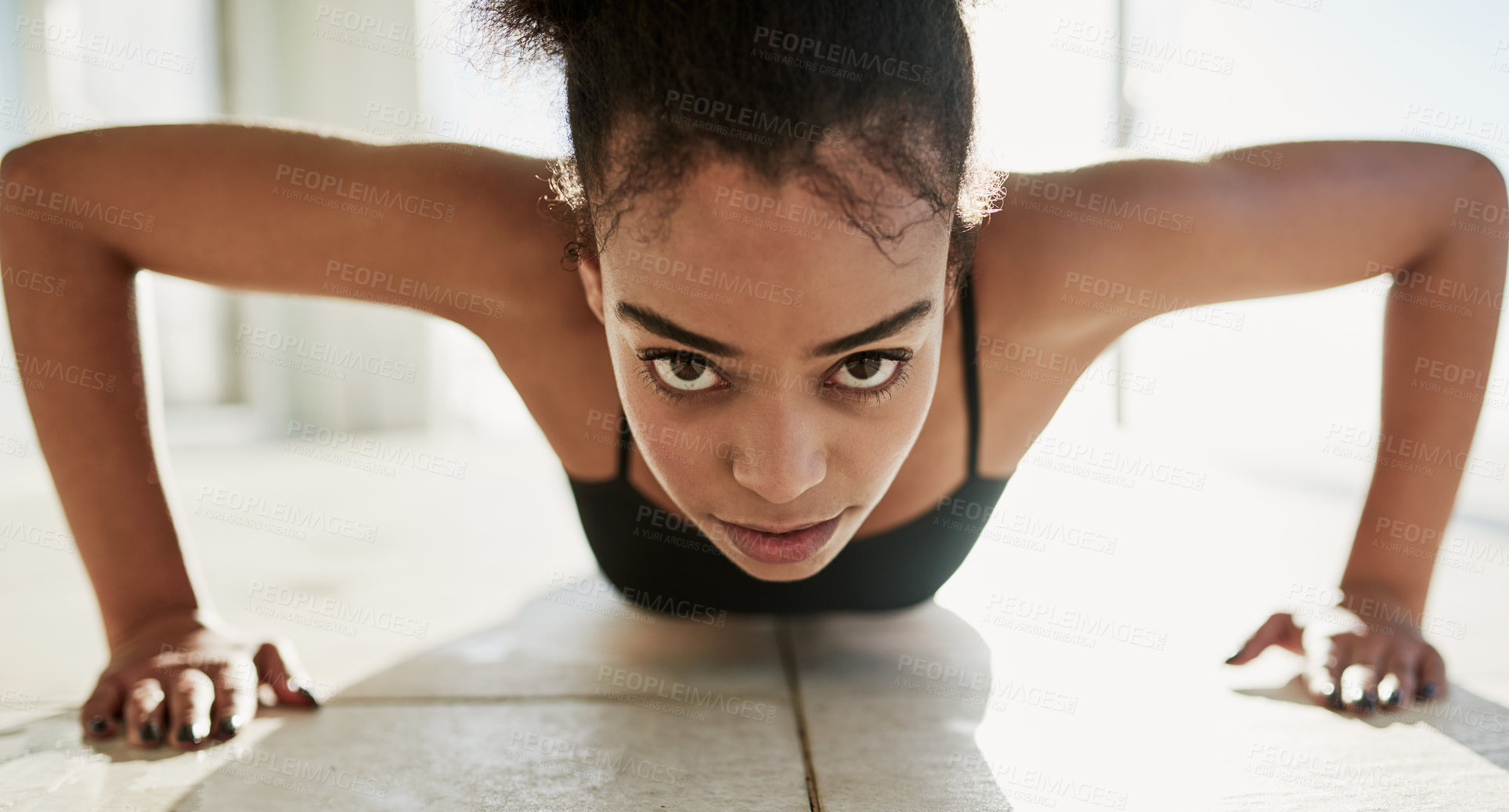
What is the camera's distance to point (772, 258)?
2.05ft

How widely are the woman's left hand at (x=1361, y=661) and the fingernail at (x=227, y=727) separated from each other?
3.13ft

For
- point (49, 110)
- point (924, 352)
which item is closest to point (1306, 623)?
point (924, 352)

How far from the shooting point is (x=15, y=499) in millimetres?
2150

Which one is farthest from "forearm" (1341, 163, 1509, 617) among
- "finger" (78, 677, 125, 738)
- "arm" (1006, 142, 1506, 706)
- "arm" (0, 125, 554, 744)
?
"finger" (78, 677, 125, 738)

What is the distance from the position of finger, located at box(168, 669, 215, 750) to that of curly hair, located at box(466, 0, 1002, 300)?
20.8 inches

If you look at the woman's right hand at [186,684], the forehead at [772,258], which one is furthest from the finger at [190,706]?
the forehead at [772,258]

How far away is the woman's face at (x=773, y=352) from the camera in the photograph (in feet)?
2.08

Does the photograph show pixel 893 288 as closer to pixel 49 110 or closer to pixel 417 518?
pixel 417 518

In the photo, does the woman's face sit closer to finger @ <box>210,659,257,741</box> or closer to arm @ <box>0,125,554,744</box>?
arm @ <box>0,125,554,744</box>

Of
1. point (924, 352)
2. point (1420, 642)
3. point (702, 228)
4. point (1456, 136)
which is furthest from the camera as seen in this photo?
point (1456, 136)

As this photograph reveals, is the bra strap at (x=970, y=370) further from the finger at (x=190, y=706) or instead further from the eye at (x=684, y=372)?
the finger at (x=190, y=706)

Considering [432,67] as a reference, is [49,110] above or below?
below

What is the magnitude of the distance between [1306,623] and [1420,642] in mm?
98

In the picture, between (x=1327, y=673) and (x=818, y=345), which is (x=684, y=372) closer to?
(x=818, y=345)
